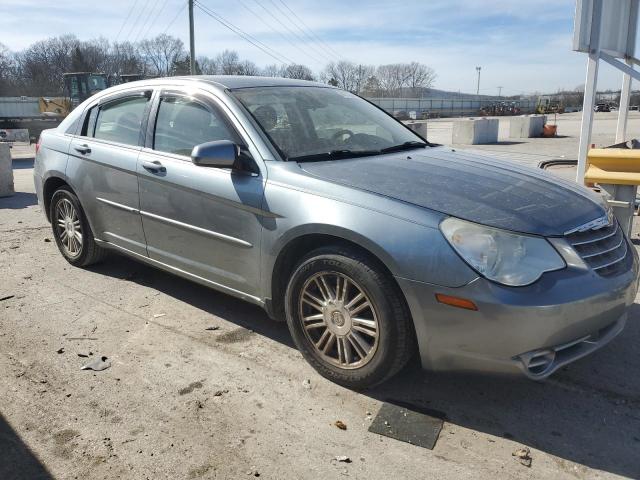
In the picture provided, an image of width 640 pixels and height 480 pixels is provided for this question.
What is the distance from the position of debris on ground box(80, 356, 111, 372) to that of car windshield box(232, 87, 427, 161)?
173cm

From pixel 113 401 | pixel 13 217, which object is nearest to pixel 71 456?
pixel 113 401

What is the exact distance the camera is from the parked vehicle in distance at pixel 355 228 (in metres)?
2.58

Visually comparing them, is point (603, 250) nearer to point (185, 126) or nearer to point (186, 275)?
point (186, 275)

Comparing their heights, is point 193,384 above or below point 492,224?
below

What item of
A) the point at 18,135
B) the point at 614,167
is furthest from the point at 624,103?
the point at 18,135

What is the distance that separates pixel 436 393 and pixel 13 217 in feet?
23.8

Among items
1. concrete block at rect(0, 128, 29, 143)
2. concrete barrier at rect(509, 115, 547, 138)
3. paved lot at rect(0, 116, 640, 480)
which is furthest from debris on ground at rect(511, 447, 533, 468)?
concrete block at rect(0, 128, 29, 143)

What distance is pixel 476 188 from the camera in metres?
3.05

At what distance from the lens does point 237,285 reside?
356 cm

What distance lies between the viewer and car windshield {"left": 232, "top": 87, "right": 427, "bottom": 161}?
11.7 ft

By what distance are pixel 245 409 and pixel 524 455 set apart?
1408 mm

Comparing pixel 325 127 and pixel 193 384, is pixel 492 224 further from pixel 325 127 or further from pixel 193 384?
pixel 193 384

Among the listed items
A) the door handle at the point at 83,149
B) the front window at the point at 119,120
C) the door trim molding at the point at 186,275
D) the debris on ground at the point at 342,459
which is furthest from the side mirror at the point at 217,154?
the door handle at the point at 83,149

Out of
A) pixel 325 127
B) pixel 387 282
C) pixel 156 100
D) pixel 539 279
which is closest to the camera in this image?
pixel 539 279
